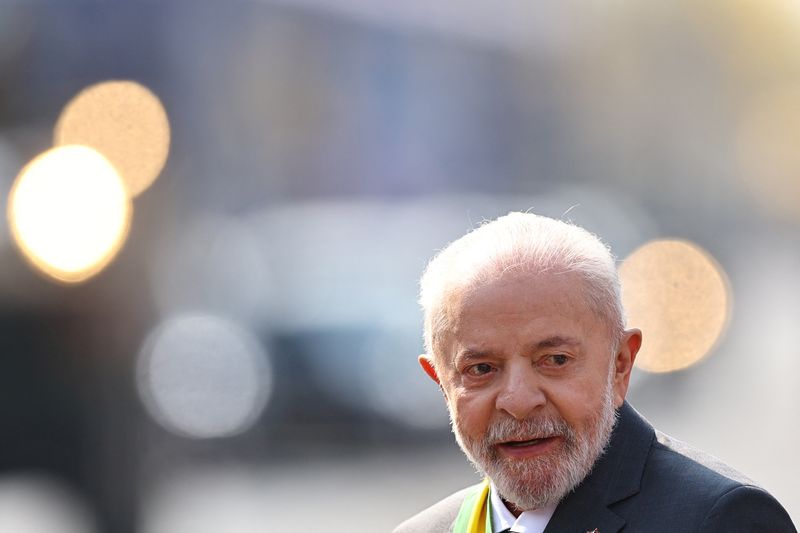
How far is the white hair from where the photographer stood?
2.15m

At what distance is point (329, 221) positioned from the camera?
1198cm

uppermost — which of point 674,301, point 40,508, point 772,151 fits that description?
point 772,151

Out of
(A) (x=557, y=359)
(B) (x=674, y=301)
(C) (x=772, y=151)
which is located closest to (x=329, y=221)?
(B) (x=674, y=301)

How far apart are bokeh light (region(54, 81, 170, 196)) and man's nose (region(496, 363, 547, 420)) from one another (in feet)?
22.9

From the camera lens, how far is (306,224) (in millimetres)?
11953

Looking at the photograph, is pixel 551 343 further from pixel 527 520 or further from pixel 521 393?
pixel 527 520

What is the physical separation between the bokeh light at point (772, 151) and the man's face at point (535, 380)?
43.7 ft

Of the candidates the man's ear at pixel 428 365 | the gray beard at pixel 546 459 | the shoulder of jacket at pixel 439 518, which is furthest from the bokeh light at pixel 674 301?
the gray beard at pixel 546 459

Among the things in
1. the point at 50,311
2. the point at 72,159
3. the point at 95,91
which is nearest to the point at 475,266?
the point at 50,311

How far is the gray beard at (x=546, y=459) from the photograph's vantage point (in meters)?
2.13

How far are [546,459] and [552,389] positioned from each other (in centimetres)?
12

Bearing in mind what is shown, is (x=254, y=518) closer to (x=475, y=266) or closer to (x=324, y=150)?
(x=324, y=150)

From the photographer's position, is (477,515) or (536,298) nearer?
(536,298)

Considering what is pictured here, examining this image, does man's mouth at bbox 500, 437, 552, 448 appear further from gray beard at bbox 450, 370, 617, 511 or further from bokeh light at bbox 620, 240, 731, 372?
bokeh light at bbox 620, 240, 731, 372
